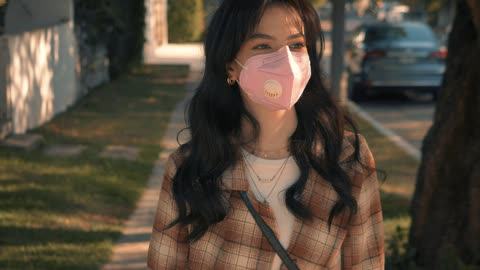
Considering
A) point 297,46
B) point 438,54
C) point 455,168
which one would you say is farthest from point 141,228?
point 438,54

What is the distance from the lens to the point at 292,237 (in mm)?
2238

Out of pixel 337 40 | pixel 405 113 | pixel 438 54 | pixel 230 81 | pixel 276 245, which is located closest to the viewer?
pixel 276 245

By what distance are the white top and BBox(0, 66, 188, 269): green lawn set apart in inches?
121

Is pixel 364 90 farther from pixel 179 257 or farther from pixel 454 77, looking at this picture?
pixel 179 257

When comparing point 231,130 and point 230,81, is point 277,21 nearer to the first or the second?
point 230,81

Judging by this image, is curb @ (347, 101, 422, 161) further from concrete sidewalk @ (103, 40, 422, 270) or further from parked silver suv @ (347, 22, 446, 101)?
parked silver suv @ (347, 22, 446, 101)

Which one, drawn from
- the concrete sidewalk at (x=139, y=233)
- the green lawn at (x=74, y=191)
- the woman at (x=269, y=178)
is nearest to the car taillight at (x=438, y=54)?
the green lawn at (x=74, y=191)

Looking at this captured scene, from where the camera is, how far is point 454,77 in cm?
445

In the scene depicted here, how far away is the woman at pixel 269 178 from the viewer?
7.30ft

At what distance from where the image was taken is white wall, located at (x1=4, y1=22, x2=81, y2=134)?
366 inches

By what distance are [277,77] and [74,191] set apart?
4899 millimetres

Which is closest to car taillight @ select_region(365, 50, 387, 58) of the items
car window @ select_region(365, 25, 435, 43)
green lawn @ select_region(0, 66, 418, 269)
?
car window @ select_region(365, 25, 435, 43)

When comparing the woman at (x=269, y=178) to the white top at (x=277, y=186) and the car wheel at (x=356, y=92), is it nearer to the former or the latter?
the white top at (x=277, y=186)

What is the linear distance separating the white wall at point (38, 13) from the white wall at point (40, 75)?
289 millimetres
